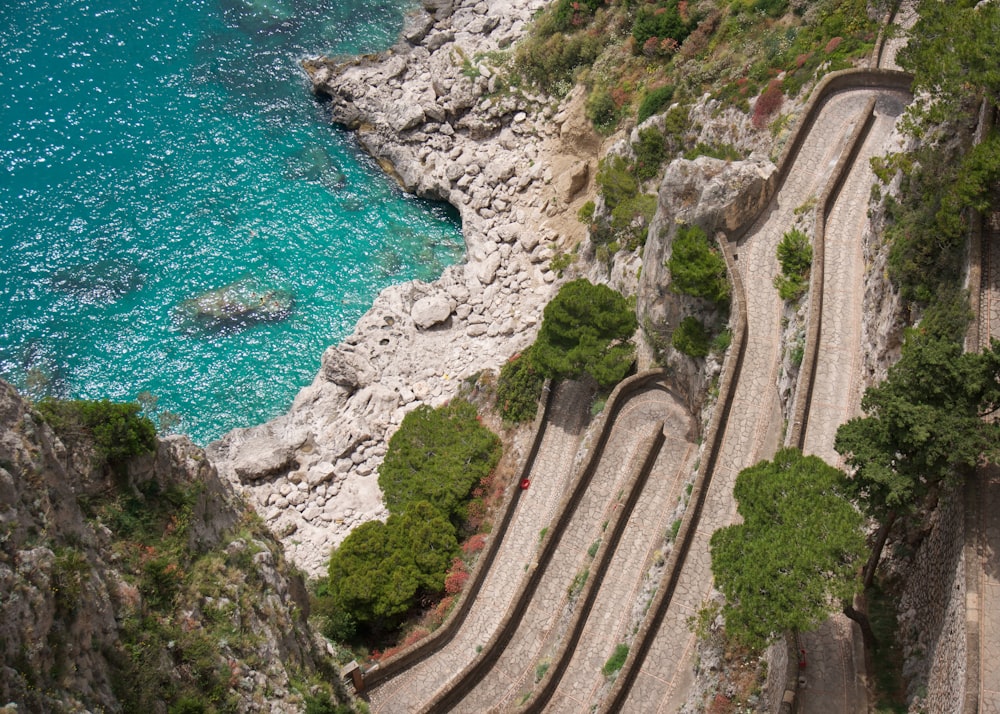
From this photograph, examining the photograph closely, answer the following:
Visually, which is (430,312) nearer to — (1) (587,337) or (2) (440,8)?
(1) (587,337)

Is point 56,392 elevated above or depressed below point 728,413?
below

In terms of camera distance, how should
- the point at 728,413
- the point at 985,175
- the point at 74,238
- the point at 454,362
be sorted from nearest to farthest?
the point at 985,175, the point at 728,413, the point at 454,362, the point at 74,238

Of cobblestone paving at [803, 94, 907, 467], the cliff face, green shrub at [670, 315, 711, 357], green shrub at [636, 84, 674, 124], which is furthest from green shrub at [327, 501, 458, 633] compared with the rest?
green shrub at [636, 84, 674, 124]

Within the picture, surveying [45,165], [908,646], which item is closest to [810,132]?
[908,646]

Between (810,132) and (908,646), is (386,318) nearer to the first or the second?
(810,132)

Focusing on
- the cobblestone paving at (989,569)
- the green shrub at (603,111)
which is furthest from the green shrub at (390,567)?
the green shrub at (603,111)

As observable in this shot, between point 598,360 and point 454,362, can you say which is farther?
point 454,362

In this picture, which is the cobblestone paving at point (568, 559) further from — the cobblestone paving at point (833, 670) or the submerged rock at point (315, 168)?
the submerged rock at point (315, 168)

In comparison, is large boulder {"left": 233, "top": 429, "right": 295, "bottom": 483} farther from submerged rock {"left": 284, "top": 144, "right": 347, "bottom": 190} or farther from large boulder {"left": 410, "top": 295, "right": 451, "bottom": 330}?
submerged rock {"left": 284, "top": 144, "right": 347, "bottom": 190}
